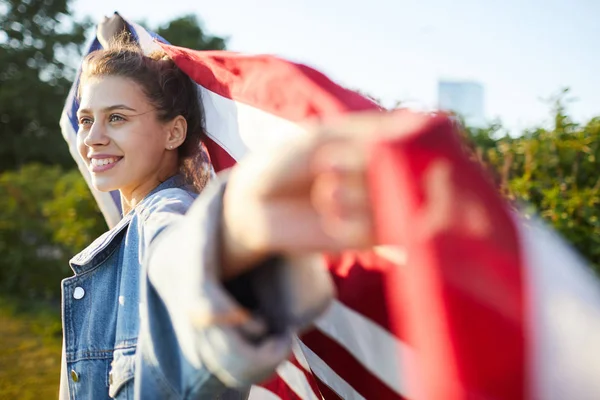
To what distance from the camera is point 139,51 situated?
1.77 m

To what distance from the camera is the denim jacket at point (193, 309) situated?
0.73 metres

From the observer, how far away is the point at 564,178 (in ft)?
11.7

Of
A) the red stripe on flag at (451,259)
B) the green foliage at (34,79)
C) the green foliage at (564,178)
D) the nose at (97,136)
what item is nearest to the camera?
the red stripe on flag at (451,259)

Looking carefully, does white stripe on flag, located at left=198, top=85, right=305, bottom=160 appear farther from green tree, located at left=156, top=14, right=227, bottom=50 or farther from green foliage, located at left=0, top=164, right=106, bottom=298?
green tree, located at left=156, top=14, right=227, bottom=50

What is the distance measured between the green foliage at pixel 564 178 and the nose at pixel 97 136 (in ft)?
8.06

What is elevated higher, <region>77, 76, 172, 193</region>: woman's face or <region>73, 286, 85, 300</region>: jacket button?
<region>77, 76, 172, 193</region>: woman's face

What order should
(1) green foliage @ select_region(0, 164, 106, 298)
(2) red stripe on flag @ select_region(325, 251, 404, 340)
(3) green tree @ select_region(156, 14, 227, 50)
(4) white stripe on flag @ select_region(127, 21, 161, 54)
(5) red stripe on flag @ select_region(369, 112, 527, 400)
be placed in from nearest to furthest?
(5) red stripe on flag @ select_region(369, 112, 527, 400), (2) red stripe on flag @ select_region(325, 251, 404, 340), (4) white stripe on flag @ select_region(127, 21, 161, 54), (1) green foliage @ select_region(0, 164, 106, 298), (3) green tree @ select_region(156, 14, 227, 50)

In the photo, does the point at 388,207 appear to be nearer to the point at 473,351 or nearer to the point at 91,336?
the point at 473,351

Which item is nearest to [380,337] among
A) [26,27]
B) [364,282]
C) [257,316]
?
[364,282]

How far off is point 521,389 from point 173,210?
744 millimetres

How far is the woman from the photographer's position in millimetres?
634

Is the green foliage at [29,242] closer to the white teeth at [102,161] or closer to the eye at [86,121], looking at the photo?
the eye at [86,121]

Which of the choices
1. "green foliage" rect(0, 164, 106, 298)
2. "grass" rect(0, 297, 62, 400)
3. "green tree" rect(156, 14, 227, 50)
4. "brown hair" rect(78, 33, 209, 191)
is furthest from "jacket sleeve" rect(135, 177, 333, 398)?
"green tree" rect(156, 14, 227, 50)

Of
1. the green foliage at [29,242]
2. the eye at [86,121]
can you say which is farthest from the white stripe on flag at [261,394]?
the green foliage at [29,242]
